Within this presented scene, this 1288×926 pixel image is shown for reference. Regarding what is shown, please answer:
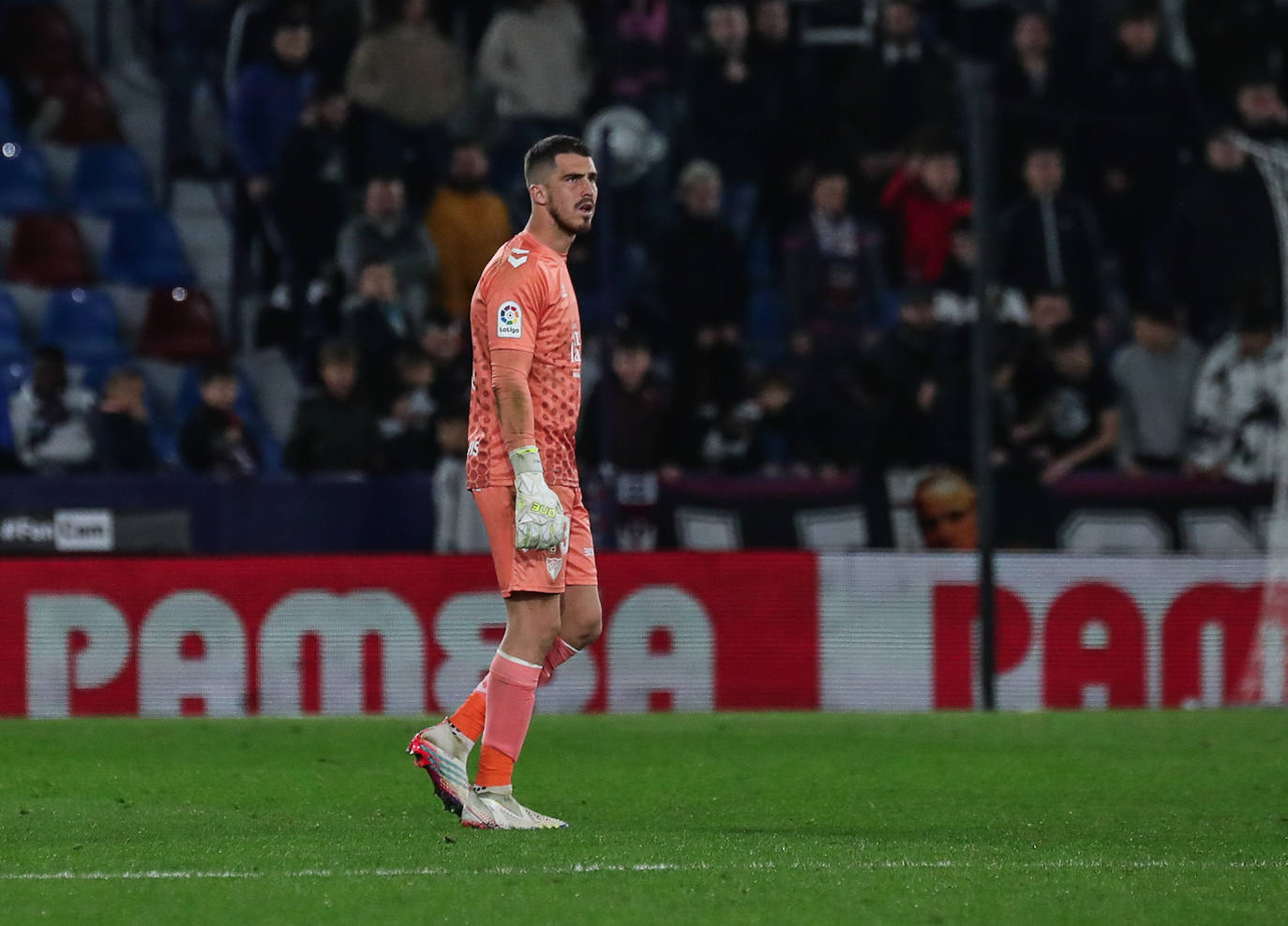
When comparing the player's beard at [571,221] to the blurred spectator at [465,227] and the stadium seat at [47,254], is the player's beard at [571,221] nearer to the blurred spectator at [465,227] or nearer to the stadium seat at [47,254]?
the blurred spectator at [465,227]

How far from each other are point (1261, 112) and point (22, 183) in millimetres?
8317

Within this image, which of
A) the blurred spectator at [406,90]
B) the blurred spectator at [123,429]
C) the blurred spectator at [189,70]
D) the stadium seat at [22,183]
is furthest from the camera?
the blurred spectator at [189,70]

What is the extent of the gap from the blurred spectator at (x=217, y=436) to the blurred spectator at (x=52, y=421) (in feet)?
1.78

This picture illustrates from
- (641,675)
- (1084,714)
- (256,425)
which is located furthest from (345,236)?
(1084,714)

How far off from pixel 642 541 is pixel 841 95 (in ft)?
14.5

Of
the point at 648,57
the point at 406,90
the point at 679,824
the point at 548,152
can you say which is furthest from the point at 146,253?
the point at 679,824

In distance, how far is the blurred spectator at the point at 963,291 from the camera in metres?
13.6

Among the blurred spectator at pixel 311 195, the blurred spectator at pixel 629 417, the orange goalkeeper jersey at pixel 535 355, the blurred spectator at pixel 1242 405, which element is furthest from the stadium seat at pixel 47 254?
the orange goalkeeper jersey at pixel 535 355

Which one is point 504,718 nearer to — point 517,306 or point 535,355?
point 535,355

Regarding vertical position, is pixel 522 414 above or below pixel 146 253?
below

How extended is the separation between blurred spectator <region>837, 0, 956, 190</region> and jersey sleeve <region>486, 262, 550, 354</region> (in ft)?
28.0

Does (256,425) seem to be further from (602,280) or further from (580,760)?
(580,760)

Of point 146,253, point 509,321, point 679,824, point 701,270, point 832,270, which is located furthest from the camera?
point 146,253

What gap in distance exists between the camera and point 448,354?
13203mm
